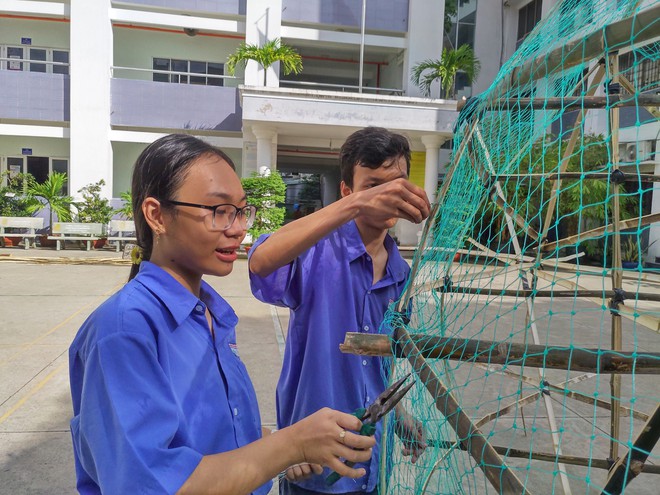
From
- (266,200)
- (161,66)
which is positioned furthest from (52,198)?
(266,200)

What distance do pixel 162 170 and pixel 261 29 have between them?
13746 mm

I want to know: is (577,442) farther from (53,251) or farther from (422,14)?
(422,14)

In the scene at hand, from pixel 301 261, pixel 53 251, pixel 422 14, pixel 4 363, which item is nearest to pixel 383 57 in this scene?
pixel 422 14

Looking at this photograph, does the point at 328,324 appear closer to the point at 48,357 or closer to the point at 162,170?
the point at 162,170

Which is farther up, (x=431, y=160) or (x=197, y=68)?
(x=197, y=68)

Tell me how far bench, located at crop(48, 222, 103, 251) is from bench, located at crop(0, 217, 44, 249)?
0.41 meters

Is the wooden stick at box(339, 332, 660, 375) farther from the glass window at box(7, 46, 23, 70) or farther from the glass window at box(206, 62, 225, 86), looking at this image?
the glass window at box(7, 46, 23, 70)

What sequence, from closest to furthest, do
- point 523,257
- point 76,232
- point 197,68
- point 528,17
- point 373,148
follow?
1. point 373,148
2. point 523,257
3. point 76,232
4. point 197,68
5. point 528,17

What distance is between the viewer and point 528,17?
637 inches

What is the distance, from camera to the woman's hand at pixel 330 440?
87 cm

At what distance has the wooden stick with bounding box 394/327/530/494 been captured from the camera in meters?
0.95

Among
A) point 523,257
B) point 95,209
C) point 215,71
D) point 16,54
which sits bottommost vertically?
point 523,257

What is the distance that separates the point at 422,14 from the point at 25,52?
10891mm

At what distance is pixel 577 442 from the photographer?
316cm
